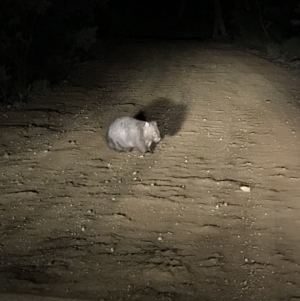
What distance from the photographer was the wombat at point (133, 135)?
7.29m

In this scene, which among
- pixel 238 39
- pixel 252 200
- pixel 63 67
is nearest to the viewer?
pixel 252 200

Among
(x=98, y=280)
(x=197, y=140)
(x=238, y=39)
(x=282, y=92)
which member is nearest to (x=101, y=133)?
(x=197, y=140)

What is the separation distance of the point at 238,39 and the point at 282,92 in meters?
9.15

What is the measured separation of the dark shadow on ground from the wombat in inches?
29.5

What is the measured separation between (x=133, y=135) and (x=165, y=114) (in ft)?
6.51

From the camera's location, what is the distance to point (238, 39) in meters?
19.6

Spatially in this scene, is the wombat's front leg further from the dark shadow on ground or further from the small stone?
the small stone

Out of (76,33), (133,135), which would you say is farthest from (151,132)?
(76,33)

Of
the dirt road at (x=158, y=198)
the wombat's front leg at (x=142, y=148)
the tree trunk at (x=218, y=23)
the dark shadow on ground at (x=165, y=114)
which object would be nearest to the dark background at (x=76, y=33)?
the tree trunk at (x=218, y=23)

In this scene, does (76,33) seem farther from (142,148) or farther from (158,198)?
(158,198)

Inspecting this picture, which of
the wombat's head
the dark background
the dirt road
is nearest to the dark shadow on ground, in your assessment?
the dirt road

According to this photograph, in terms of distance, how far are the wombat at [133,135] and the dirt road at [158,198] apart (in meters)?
0.16

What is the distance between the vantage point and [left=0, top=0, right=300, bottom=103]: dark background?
1077cm

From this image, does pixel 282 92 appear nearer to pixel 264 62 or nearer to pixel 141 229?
pixel 264 62
